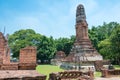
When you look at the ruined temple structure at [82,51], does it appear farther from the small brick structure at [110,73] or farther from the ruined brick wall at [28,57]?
the ruined brick wall at [28,57]

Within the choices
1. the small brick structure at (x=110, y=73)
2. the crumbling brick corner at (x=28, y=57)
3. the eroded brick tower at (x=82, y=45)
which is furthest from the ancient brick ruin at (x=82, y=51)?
the crumbling brick corner at (x=28, y=57)

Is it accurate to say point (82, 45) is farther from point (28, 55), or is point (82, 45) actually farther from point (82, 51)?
point (28, 55)

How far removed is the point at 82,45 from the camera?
38.0 metres

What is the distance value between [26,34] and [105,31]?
35.2 metres

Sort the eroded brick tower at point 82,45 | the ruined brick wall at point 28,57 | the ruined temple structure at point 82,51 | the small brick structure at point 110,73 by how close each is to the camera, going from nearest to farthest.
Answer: the ruined brick wall at point 28,57, the small brick structure at point 110,73, the ruined temple structure at point 82,51, the eroded brick tower at point 82,45

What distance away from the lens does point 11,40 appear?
64438 millimetres

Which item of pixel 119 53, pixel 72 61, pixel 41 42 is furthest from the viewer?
pixel 41 42

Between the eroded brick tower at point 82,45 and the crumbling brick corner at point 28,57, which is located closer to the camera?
the crumbling brick corner at point 28,57

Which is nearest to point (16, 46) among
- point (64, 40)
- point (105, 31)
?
point (64, 40)

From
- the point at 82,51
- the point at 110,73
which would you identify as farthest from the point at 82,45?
the point at 110,73

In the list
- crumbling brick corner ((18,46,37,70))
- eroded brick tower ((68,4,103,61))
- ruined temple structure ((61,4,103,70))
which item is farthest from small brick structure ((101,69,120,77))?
crumbling brick corner ((18,46,37,70))

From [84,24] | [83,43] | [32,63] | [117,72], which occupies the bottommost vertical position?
[117,72]

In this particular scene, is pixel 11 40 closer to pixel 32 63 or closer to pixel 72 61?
pixel 72 61

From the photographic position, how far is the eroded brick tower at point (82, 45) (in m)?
35.6
